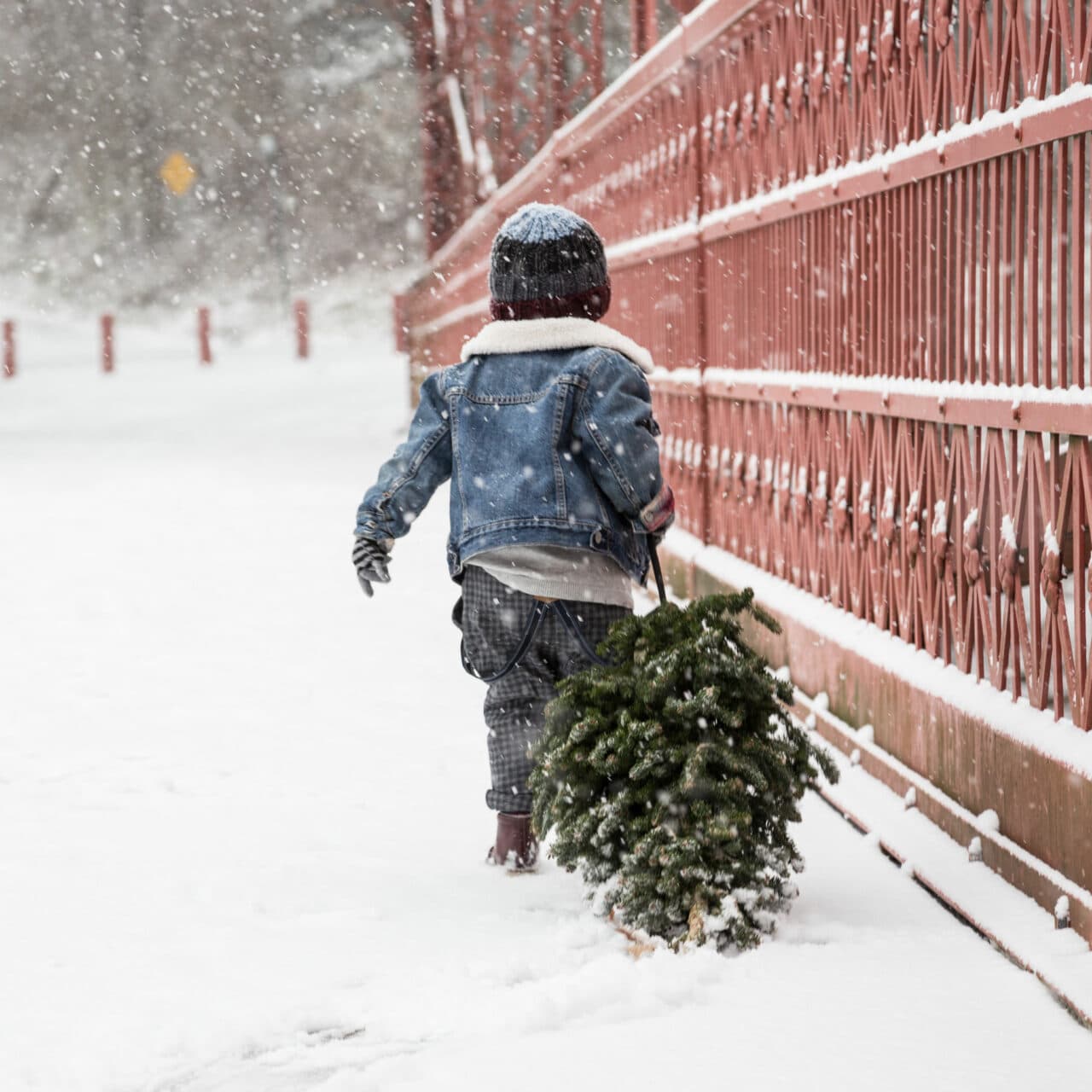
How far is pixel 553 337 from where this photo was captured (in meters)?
3.84

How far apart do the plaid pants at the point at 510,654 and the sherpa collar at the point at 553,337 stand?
494 millimetres

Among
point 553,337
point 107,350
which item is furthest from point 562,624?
point 107,350

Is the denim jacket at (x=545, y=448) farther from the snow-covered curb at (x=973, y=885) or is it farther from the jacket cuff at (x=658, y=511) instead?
the snow-covered curb at (x=973, y=885)

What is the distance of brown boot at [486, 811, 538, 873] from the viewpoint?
3988 millimetres

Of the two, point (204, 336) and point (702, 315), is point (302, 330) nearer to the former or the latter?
point (204, 336)

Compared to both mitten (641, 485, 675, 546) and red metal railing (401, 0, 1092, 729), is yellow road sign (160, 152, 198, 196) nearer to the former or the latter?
Result: red metal railing (401, 0, 1092, 729)

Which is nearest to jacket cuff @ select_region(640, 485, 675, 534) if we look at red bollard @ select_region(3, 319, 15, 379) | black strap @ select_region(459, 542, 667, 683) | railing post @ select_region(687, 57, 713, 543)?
black strap @ select_region(459, 542, 667, 683)

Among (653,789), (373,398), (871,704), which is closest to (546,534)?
(653,789)

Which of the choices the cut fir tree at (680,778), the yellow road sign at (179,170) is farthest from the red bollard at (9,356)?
the cut fir tree at (680,778)

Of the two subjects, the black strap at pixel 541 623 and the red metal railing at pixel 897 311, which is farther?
the black strap at pixel 541 623

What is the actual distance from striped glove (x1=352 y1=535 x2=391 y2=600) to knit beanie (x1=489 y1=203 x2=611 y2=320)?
1.83 feet

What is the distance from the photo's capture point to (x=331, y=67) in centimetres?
5284

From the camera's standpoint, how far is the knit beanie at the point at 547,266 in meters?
3.88

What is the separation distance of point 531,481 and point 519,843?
2.61ft
